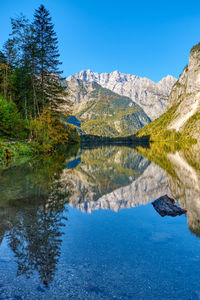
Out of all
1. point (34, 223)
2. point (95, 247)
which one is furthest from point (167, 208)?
→ point (34, 223)

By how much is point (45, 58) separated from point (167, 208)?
39.1 meters

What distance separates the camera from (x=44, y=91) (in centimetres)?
4034

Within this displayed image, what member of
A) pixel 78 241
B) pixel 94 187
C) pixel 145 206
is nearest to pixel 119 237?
pixel 78 241

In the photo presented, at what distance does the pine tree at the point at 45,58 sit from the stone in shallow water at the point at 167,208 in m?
32.6

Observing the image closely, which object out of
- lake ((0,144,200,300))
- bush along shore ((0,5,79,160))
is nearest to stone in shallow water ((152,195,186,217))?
lake ((0,144,200,300))

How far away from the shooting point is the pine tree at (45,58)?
38500 millimetres

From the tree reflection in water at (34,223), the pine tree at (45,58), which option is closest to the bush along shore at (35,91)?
the pine tree at (45,58)

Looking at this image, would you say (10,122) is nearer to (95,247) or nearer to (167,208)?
(167,208)

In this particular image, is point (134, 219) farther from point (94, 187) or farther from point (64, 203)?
point (94, 187)

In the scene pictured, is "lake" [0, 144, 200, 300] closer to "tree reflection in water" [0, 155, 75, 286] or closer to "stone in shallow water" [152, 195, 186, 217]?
"tree reflection in water" [0, 155, 75, 286]

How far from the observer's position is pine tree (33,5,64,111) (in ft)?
126

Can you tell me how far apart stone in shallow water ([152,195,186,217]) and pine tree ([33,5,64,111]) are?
107 ft

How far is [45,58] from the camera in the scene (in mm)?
39375

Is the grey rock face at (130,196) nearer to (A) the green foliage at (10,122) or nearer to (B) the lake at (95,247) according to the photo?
(B) the lake at (95,247)
